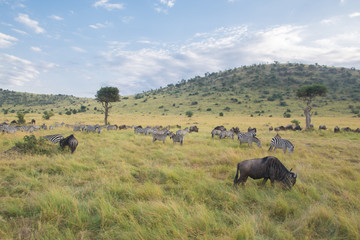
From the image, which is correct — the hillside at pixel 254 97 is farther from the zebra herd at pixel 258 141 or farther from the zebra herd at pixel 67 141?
the zebra herd at pixel 67 141

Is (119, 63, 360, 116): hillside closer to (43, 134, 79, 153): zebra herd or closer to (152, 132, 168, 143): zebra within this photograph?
(152, 132, 168, 143): zebra

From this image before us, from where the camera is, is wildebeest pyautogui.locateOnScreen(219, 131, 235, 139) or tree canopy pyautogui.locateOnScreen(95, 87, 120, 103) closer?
wildebeest pyautogui.locateOnScreen(219, 131, 235, 139)

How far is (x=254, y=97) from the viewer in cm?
7500

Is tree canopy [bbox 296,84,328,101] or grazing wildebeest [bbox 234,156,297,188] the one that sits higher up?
tree canopy [bbox 296,84,328,101]

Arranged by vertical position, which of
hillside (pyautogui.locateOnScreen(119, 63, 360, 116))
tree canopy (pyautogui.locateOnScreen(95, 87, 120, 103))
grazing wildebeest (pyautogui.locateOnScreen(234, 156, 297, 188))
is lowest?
grazing wildebeest (pyautogui.locateOnScreen(234, 156, 297, 188))

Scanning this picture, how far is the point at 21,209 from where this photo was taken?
4078 millimetres

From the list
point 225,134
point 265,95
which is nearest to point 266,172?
point 225,134

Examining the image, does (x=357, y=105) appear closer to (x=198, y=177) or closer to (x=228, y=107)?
(x=228, y=107)

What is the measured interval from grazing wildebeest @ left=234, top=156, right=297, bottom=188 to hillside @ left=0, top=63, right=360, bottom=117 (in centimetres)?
5307

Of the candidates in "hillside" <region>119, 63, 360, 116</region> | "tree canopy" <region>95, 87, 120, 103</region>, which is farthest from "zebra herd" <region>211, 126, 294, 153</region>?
"hillside" <region>119, 63, 360, 116</region>

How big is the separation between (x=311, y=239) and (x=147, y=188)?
3.90m

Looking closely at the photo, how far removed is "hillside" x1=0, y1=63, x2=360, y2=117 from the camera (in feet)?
199

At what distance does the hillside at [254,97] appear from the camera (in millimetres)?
60694

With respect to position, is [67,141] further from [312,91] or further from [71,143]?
[312,91]
